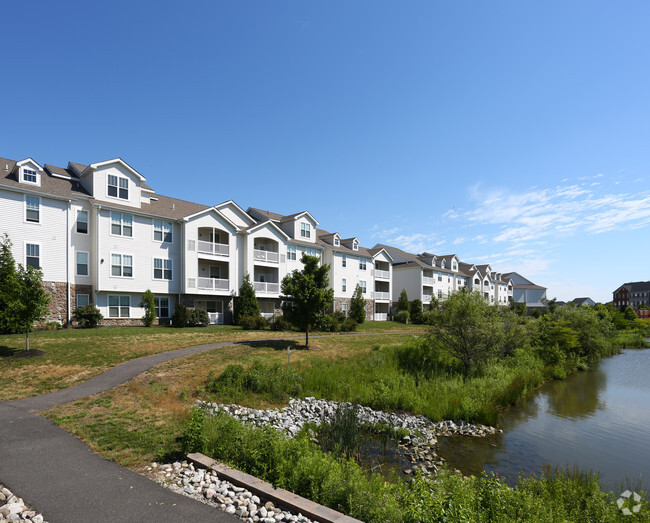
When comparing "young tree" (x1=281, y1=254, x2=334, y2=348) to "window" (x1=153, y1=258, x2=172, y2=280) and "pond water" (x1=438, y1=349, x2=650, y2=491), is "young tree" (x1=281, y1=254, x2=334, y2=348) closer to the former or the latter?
"pond water" (x1=438, y1=349, x2=650, y2=491)

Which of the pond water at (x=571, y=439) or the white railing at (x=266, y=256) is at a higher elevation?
the white railing at (x=266, y=256)

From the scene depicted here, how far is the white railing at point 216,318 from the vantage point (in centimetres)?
3039

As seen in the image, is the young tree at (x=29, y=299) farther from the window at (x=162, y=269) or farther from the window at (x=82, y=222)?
the window at (x=162, y=269)

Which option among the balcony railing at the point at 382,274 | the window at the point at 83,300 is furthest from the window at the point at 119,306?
the balcony railing at the point at 382,274

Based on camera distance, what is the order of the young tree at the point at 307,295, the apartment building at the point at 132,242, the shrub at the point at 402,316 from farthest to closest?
the shrub at the point at 402,316 → the apartment building at the point at 132,242 → the young tree at the point at 307,295

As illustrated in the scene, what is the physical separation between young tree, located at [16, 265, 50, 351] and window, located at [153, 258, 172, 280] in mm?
12081

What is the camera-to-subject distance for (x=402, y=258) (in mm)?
55094

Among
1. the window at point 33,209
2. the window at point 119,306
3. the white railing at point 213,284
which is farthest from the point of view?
the white railing at point 213,284

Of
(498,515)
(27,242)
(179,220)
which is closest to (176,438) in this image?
(498,515)

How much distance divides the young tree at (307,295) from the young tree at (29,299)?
10894 millimetres

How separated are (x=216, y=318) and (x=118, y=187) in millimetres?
12283

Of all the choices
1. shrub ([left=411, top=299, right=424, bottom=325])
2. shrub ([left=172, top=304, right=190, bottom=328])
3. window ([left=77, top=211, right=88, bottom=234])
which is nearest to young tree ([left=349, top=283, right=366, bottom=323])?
shrub ([left=411, top=299, right=424, bottom=325])

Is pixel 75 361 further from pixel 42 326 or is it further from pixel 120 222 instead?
pixel 120 222

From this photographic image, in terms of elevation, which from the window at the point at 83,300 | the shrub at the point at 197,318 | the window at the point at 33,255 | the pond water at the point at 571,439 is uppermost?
the window at the point at 33,255
